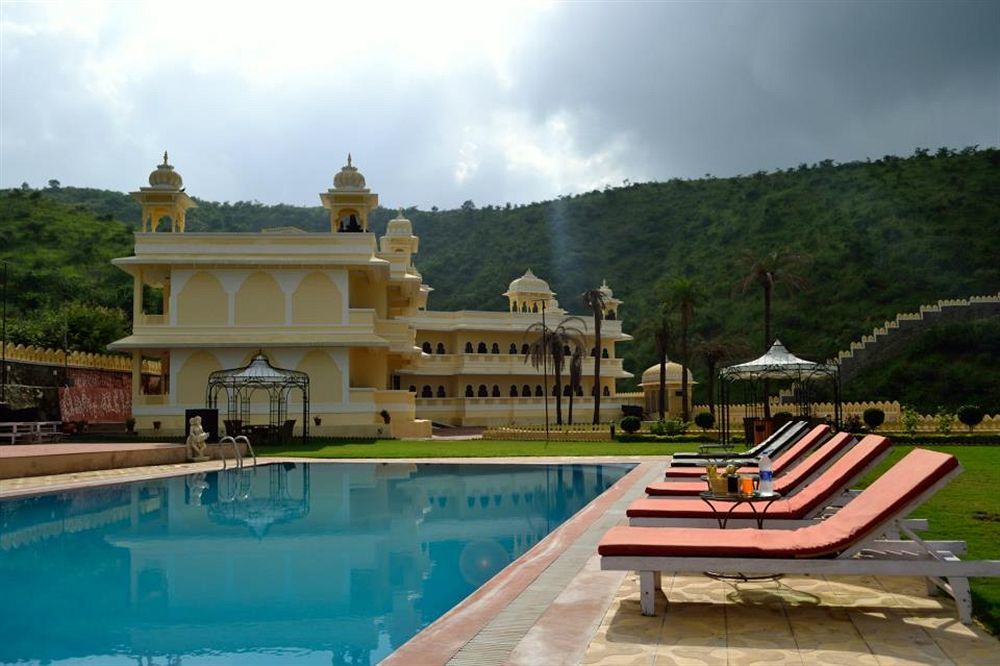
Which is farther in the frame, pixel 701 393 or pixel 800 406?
pixel 701 393

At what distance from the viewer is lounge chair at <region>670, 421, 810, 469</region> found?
42.4 ft

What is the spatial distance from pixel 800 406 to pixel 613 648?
31.1 meters

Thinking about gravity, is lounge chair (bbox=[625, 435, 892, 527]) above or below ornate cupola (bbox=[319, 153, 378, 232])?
below

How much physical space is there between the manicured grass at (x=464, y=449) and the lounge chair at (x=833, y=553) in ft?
58.9

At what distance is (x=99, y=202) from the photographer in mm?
89125

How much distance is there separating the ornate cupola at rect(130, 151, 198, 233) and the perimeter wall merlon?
3304 centimetres

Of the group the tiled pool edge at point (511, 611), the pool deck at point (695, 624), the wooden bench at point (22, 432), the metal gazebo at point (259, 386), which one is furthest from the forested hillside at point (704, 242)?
the pool deck at point (695, 624)

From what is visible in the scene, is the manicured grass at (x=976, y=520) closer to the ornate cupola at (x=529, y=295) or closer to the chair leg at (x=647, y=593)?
the chair leg at (x=647, y=593)

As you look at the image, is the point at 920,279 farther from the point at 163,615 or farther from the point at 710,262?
the point at 163,615

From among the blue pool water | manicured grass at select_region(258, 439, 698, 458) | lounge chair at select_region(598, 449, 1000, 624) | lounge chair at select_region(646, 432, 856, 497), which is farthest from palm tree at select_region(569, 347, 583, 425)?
lounge chair at select_region(598, 449, 1000, 624)

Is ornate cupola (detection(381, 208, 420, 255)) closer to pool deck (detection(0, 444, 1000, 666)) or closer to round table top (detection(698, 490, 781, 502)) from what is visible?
round table top (detection(698, 490, 781, 502))

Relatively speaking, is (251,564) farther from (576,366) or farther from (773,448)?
(576,366)

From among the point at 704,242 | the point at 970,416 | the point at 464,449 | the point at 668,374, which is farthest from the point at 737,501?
the point at 704,242

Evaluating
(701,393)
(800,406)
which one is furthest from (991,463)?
(701,393)
